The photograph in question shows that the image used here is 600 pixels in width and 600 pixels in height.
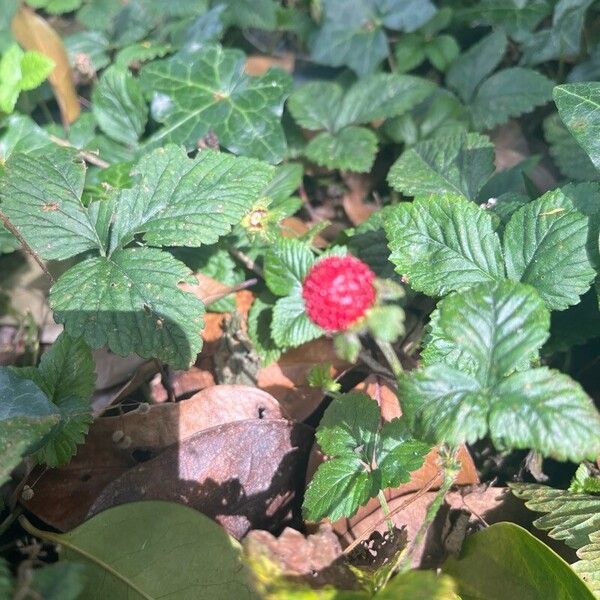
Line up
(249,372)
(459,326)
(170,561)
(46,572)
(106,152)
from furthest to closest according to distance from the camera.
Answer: (106,152)
(249,372)
(170,561)
(459,326)
(46,572)

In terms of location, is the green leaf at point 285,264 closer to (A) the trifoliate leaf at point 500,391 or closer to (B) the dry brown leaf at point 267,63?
(A) the trifoliate leaf at point 500,391

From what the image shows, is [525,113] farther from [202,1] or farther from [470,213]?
[202,1]

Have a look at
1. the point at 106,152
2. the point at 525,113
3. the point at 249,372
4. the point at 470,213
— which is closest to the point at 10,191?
the point at 106,152

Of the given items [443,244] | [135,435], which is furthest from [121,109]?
[443,244]

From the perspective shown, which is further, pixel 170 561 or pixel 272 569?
pixel 170 561

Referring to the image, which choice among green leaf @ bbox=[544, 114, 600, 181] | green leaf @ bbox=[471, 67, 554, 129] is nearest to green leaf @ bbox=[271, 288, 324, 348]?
green leaf @ bbox=[544, 114, 600, 181]

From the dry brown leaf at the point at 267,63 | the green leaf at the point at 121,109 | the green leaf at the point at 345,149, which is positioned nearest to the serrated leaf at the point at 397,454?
the green leaf at the point at 345,149

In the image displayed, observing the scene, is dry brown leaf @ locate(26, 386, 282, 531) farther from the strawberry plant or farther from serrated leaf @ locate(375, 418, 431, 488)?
serrated leaf @ locate(375, 418, 431, 488)
